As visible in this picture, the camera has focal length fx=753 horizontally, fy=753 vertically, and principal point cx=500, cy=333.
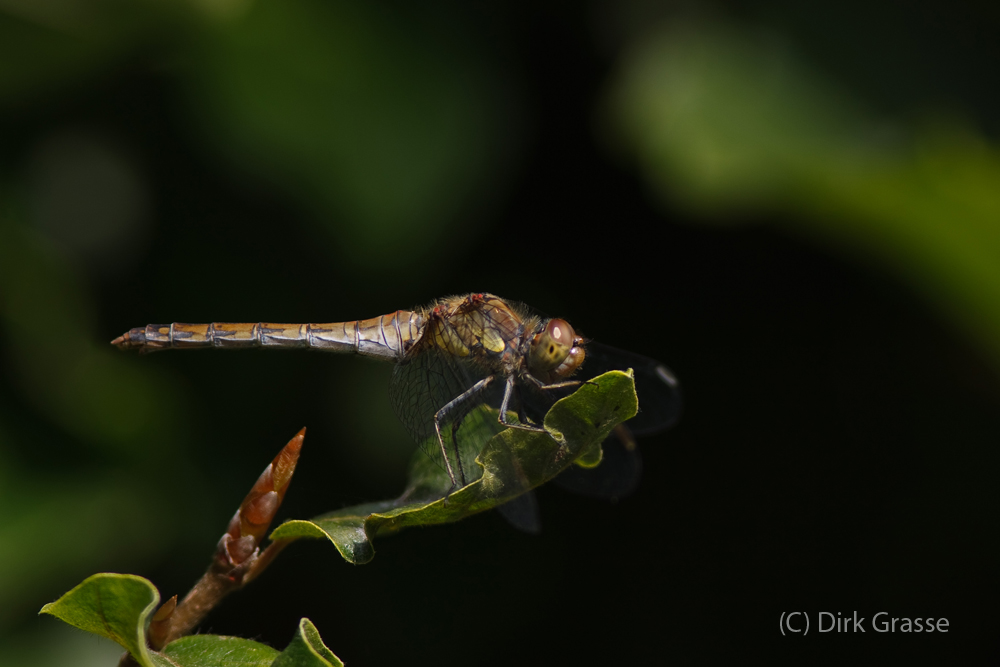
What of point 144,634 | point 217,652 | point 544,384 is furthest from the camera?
point 544,384

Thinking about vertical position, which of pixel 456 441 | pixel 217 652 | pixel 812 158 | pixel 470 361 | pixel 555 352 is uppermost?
pixel 812 158

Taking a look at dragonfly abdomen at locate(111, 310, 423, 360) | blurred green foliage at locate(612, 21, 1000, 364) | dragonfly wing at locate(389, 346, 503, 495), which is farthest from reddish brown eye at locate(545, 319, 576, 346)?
blurred green foliage at locate(612, 21, 1000, 364)

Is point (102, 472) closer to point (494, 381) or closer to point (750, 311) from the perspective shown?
point (494, 381)

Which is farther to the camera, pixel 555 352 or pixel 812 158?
pixel 812 158

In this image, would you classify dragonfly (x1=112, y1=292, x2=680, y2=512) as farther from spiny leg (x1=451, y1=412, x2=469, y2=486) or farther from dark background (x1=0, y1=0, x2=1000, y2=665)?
dark background (x1=0, y1=0, x2=1000, y2=665)

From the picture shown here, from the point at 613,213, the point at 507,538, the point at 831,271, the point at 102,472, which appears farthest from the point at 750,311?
the point at 102,472

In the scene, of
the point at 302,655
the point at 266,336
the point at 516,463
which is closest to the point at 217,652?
the point at 302,655

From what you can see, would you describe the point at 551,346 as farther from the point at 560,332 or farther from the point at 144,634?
the point at 144,634
